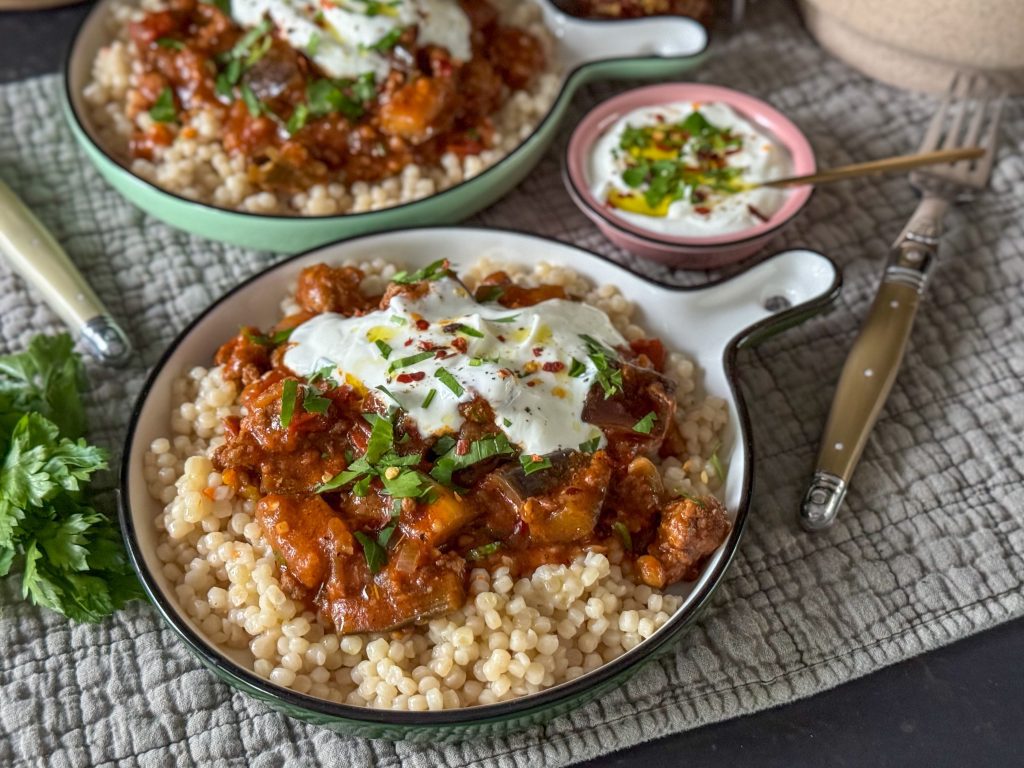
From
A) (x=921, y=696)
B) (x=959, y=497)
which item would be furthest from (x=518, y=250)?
(x=921, y=696)

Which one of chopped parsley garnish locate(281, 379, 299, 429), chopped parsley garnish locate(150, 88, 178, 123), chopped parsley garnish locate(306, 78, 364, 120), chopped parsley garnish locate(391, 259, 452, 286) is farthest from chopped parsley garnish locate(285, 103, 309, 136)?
chopped parsley garnish locate(281, 379, 299, 429)

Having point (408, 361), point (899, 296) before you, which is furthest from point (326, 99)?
point (899, 296)

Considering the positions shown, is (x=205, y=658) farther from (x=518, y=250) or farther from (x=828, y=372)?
(x=828, y=372)

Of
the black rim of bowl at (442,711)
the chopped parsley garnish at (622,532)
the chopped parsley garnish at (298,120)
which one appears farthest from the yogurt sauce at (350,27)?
the chopped parsley garnish at (622,532)

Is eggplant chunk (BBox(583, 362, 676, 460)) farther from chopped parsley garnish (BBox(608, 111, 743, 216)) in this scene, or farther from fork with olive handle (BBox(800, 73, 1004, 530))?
chopped parsley garnish (BBox(608, 111, 743, 216))

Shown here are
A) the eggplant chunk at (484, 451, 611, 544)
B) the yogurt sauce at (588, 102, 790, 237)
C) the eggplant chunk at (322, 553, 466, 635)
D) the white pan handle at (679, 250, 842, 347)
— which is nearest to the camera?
the eggplant chunk at (322, 553, 466, 635)

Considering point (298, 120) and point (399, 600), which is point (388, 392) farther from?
point (298, 120)
